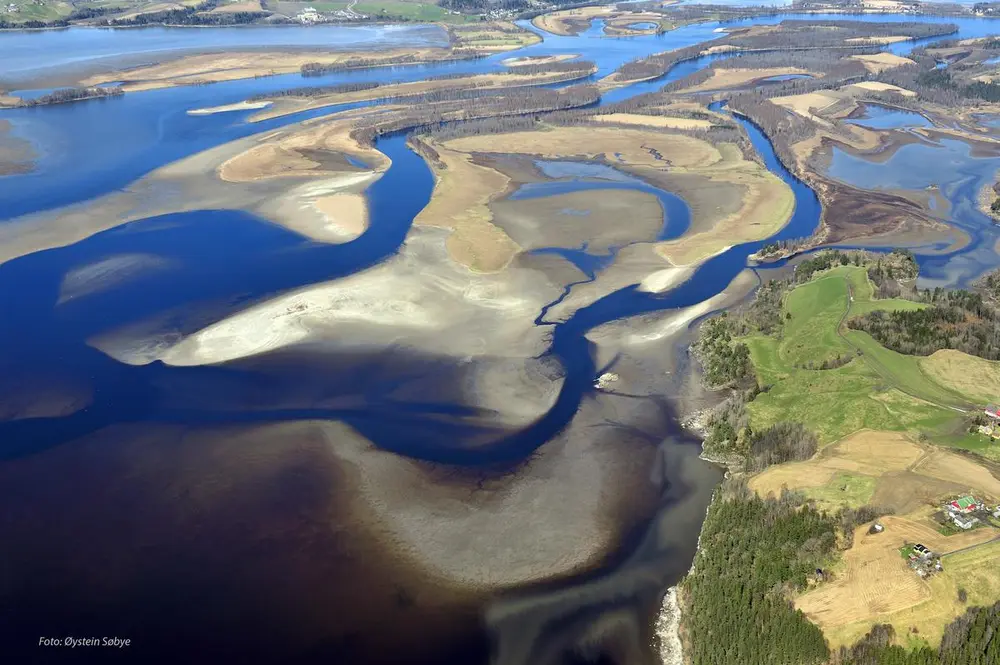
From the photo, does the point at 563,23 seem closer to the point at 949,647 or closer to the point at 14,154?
the point at 14,154

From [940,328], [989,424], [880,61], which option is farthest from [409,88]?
[989,424]

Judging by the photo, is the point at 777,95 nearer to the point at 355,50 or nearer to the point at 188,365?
the point at 355,50

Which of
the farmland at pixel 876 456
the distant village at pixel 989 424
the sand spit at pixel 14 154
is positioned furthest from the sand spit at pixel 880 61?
the sand spit at pixel 14 154

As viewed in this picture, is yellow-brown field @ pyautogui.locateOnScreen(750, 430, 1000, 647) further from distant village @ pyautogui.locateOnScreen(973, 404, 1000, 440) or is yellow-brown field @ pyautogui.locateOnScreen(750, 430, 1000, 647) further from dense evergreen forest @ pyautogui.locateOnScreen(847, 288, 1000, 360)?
dense evergreen forest @ pyautogui.locateOnScreen(847, 288, 1000, 360)

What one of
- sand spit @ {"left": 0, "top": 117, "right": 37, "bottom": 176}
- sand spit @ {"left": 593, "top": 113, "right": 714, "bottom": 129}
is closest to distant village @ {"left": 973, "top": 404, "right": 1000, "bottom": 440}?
sand spit @ {"left": 593, "top": 113, "right": 714, "bottom": 129}

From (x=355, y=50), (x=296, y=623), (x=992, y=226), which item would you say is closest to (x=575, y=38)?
(x=355, y=50)

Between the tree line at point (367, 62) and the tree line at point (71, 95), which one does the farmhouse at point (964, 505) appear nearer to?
the tree line at point (71, 95)
